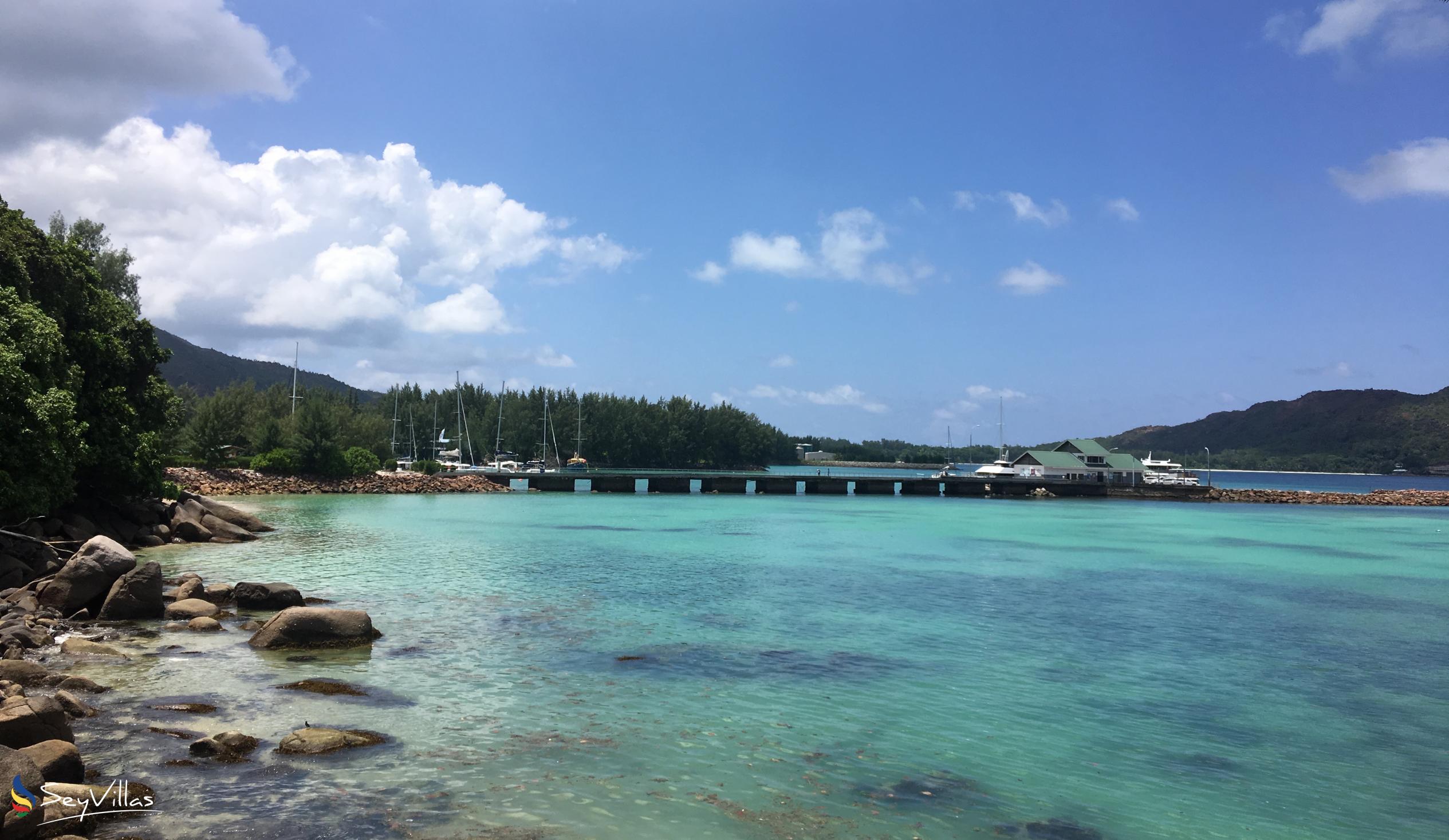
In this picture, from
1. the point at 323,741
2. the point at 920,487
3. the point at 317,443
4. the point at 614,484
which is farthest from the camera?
the point at 920,487

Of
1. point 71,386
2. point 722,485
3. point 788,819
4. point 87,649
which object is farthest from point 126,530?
point 722,485

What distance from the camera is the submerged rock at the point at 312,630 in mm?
17125

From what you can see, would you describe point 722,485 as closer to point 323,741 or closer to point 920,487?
point 920,487

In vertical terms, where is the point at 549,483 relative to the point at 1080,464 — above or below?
below

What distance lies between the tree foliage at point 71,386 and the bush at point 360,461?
41.1 meters

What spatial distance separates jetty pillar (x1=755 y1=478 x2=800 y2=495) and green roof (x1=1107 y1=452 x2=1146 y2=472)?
40.2 m

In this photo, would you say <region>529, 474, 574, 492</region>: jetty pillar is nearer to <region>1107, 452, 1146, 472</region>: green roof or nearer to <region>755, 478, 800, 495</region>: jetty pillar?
<region>755, 478, 800, 495</region>: jetty pillar

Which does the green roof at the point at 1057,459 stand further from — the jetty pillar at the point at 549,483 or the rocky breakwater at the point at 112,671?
the rocky breakwater at the point at 112,671

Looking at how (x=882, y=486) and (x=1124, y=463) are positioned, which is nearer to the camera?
(x=882, y=486)

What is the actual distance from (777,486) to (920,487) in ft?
58.3

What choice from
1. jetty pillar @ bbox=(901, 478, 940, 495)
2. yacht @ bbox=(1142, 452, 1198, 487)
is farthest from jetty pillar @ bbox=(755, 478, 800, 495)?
yacht @ bbox=(1142, 452, 1198, 487)

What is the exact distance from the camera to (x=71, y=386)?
2798 cm

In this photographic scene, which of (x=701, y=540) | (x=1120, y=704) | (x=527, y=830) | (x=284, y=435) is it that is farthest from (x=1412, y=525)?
(x=284, y=435)

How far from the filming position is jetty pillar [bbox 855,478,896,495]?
106 meters
